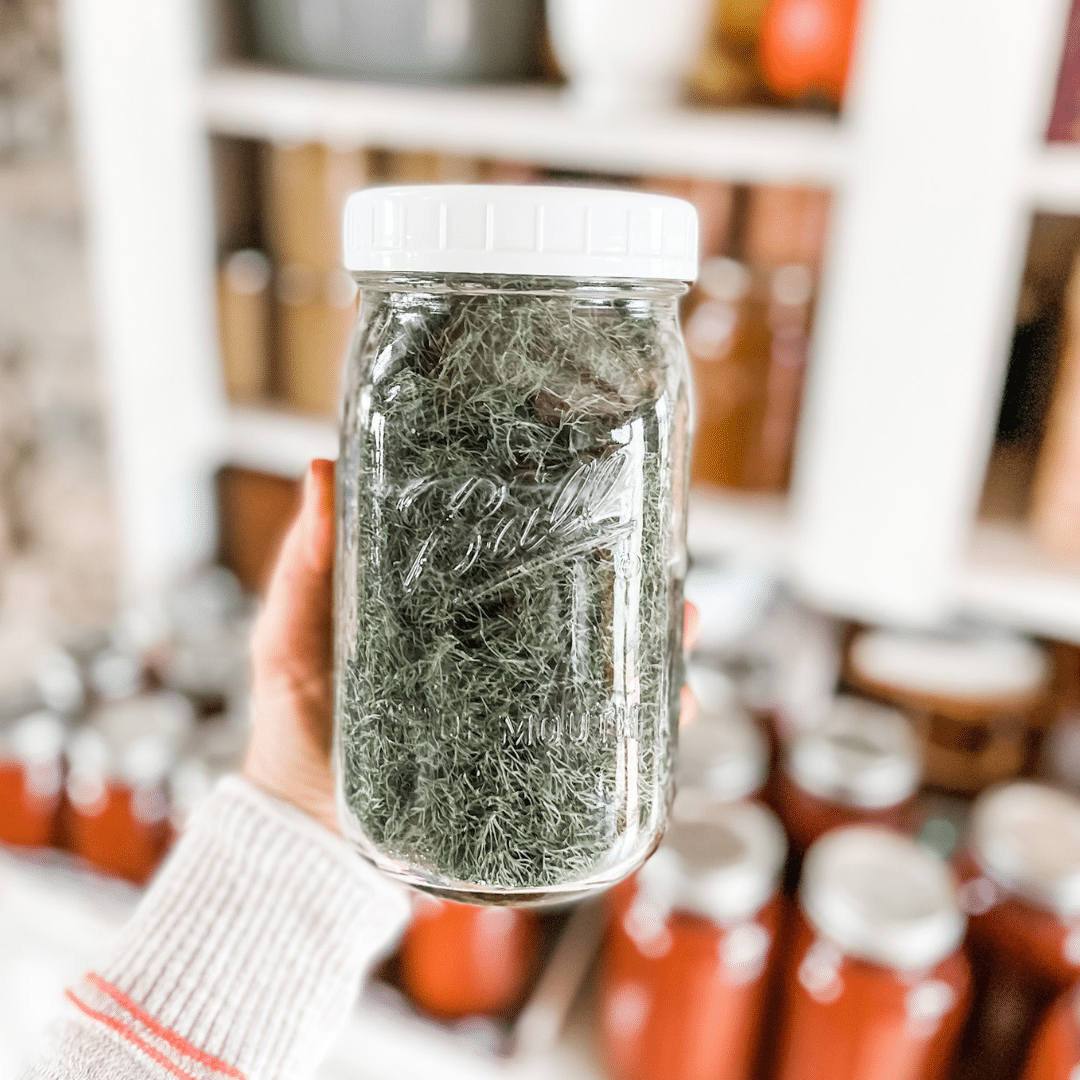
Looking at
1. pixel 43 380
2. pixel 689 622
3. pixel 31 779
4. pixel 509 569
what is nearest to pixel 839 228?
pixel 689 622

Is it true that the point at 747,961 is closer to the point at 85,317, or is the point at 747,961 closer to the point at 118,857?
the point at 118,857

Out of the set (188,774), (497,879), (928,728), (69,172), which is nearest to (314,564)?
(497,879)

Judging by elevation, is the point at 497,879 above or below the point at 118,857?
above

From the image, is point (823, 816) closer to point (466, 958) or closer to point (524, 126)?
point (466, 958)

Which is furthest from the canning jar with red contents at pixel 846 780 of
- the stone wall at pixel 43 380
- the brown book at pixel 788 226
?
the stone wall at pixel 43 380

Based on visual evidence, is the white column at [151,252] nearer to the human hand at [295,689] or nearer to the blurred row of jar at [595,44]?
the blurred row of jar at [595,44]

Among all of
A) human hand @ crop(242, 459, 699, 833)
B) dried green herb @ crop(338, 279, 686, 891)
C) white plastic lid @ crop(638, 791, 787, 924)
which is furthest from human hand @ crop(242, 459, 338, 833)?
white plastic lid @ crop(638, 791, 787, 924)
